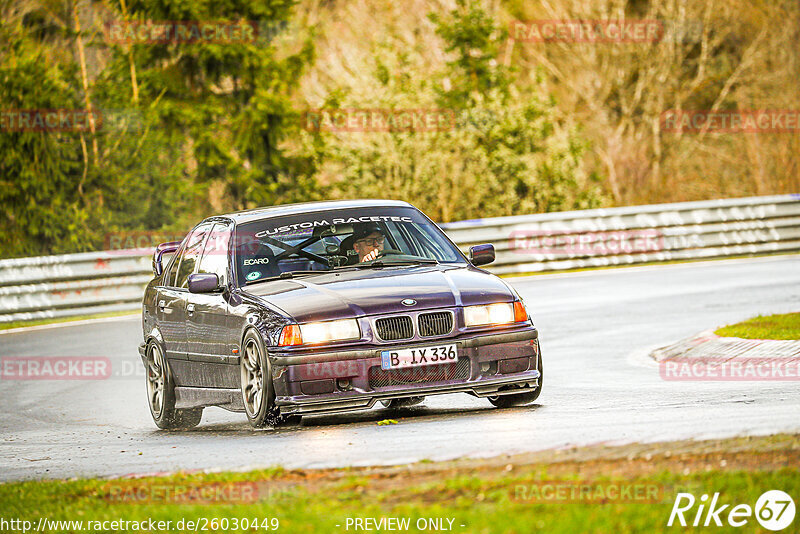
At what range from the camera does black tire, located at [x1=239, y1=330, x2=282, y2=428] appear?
955cm

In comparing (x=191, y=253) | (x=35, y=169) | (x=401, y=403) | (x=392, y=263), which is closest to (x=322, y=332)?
(x=392, y=263)

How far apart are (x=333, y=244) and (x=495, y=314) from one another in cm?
162

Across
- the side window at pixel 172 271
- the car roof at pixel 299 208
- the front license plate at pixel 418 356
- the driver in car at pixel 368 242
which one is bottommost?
the side window at pixel 172 271

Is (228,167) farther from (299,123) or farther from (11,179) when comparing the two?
(11,179)

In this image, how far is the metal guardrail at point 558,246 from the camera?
2175cm

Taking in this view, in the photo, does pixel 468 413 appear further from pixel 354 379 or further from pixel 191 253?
pixel 191 253

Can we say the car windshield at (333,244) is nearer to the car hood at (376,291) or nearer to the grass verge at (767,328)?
the car hood at (376,291)

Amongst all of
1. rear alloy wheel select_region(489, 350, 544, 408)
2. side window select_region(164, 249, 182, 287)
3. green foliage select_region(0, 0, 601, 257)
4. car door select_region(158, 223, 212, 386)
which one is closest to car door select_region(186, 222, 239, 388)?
car door select_region(158, 223, 212, 386)

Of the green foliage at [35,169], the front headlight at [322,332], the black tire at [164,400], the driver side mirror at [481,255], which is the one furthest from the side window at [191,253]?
the green foliage at [35,169]

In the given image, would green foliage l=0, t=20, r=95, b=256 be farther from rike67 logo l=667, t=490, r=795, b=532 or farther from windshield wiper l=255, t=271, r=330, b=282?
rike67 logo l=667, t=490, r=795, b=532

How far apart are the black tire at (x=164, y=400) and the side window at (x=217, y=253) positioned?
877 millimetres

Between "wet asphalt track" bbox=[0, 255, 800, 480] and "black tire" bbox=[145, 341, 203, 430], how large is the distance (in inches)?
6.0

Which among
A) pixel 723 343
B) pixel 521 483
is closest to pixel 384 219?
pixel 723 343

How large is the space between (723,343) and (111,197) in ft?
53.4
